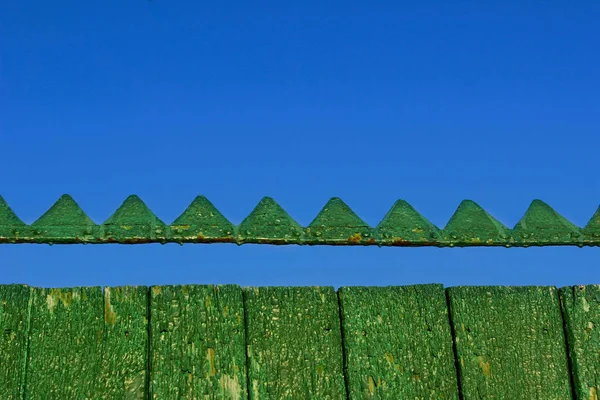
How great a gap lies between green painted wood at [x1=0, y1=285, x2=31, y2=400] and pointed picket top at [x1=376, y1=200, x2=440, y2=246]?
3.81 feet

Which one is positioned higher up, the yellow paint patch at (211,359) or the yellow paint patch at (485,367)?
the yellow paint patch at (211,359)

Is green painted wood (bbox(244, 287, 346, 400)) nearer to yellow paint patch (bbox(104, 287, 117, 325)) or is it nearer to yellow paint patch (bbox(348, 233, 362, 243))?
yellow paint patch (bbox(348, 233, 362, 243))

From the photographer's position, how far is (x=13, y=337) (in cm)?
260

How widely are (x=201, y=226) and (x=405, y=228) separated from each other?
26.9 inches

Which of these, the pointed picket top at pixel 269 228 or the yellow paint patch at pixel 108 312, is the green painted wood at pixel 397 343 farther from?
the yellow paint patch at pixel 108 312

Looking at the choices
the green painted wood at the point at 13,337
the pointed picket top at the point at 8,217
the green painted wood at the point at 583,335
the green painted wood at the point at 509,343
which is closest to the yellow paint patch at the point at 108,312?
the green painted wood at the point at 13,337

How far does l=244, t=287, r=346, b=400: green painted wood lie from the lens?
8.65ft

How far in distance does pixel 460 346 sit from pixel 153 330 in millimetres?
991

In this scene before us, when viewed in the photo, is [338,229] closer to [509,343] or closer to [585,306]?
[509,343]

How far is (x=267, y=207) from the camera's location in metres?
2.81

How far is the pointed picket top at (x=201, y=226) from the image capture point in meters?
2.73

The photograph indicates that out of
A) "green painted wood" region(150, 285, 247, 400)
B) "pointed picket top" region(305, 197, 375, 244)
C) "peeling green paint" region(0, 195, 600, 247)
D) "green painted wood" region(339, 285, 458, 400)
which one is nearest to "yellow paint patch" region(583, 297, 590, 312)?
"peeling green paint" region(0, 195, 600, 247)

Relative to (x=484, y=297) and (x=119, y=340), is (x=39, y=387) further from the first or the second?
(x=484, y=297)

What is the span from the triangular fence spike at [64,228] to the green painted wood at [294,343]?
1.78ft
